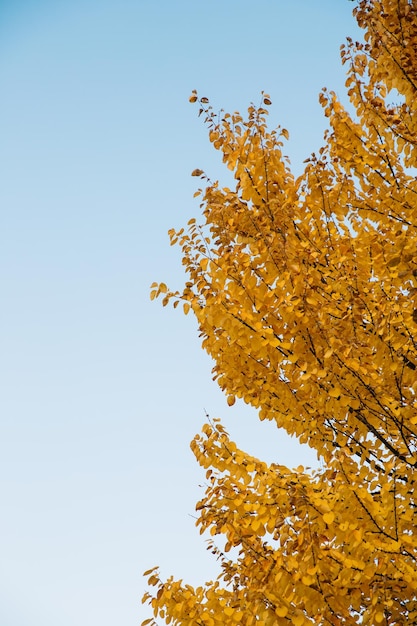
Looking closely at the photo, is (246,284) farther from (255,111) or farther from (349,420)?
(255,111)

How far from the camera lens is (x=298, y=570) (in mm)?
2777

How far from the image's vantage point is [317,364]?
10.7ft

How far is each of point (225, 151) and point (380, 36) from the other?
1.31 meters

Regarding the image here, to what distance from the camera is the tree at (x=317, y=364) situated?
9.18 feet

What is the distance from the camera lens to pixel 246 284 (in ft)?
11.1

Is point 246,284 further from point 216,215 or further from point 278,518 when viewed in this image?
point 278,518

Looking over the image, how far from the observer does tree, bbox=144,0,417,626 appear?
2799 mm

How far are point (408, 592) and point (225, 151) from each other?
9.29 feet

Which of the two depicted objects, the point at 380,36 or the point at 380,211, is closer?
the point at 380,36

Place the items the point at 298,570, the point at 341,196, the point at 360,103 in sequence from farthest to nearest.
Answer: the point at 360,103 → the point at 341,196 → the point at 298,570

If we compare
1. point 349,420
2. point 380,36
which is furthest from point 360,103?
point 349,420

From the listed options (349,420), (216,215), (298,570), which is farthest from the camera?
(216,215)

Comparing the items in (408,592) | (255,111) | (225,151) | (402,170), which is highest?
(402,170)

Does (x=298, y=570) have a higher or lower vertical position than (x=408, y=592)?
lower
